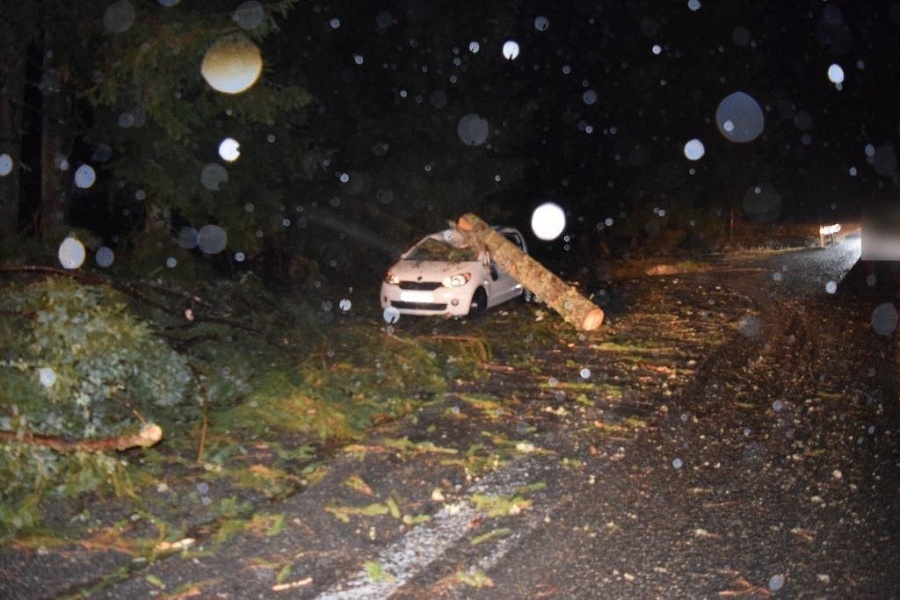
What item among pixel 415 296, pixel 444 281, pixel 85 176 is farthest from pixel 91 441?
pixel 444 281

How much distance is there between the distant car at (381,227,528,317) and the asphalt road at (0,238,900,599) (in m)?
2.94

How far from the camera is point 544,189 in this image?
27.5 metres

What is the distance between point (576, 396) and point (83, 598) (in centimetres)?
565

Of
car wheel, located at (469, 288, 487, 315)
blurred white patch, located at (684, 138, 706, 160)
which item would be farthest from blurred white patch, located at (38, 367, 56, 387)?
blurred white patch, located at (684, 138, 706, 160)

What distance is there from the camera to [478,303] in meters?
13.9

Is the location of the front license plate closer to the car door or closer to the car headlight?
the car headlight

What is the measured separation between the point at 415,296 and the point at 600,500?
25.7 feet

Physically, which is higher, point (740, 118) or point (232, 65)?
point (740, 118)

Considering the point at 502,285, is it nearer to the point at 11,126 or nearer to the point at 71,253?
the point at 71,253

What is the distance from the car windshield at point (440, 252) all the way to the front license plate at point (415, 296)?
1098mm

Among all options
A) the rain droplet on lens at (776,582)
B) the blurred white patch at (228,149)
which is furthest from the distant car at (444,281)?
the rain droplet on lens at (776,582)

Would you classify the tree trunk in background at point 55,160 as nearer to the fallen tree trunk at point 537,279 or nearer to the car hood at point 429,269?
the car hood at point 429,269

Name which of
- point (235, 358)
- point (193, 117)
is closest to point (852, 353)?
point (235, 358)

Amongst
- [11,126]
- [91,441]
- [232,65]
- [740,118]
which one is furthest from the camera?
[740,118]
